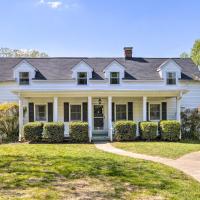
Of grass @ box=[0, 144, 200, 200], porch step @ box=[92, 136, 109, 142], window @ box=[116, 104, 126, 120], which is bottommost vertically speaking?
porch step @ box=[92, 136, 109, 142]

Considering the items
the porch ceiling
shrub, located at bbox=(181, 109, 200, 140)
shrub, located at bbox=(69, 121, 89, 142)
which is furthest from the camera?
shrub, located at bbox=(181, 109, 200, 140)

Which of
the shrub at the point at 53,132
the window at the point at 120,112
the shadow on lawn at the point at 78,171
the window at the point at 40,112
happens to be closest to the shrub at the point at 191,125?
the window at the point at 120,112

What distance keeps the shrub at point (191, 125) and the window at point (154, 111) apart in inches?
89.8

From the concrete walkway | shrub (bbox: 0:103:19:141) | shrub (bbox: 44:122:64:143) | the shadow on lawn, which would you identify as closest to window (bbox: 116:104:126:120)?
shrub (bbox: 44:122:64:143)

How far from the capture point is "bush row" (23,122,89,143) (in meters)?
19.9

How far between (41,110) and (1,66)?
18.8ft

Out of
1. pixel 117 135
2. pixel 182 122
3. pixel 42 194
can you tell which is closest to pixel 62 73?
pixel 117 135

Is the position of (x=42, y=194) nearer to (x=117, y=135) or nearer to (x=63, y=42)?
(x=117, y=135)

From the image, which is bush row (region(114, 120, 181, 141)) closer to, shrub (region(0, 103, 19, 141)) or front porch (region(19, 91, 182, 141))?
front porch (region(19, 91, 182, 141))

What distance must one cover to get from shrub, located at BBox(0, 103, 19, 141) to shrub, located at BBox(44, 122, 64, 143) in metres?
2.68

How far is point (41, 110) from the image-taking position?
24297 mm

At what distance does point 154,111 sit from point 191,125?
10.2ft

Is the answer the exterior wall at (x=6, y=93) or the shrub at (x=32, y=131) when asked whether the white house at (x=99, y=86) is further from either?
the shrub at (x=32, y=131)

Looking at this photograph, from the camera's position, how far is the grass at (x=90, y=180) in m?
7.61
